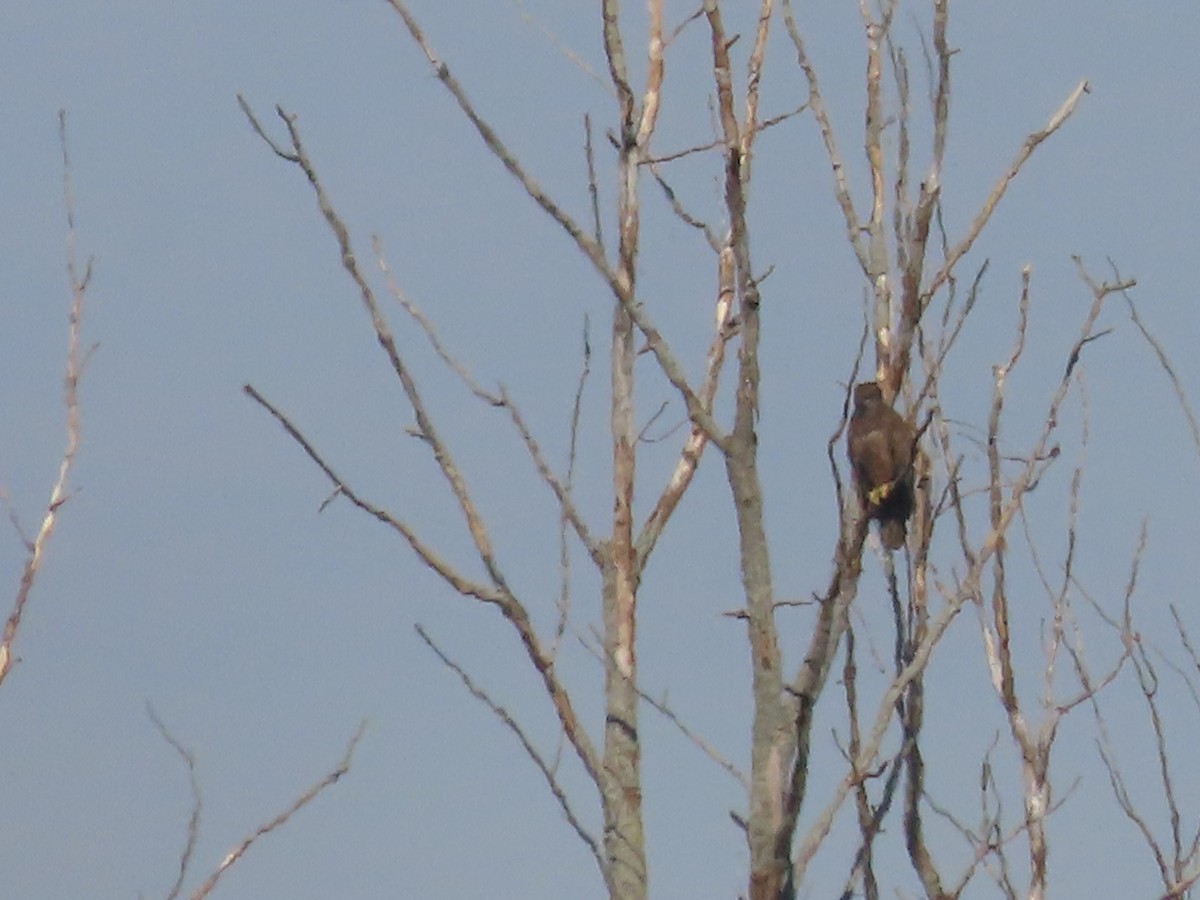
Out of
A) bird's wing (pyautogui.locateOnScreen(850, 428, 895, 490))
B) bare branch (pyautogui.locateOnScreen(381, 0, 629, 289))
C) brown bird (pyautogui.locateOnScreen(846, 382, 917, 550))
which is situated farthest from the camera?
bird's wing (pyautogui.locateOnScreen(850, 428, 895, 490))

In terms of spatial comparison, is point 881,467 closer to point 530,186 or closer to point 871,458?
point 871,458

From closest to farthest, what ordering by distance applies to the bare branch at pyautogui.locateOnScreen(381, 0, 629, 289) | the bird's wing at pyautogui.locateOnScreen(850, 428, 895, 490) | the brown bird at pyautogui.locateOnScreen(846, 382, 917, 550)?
the bare branch at pyautogui.locateOnScreen(381, 0, 629, 289)
the brown bird at pyautogui.locateOnScreen(846, 382, 917, 550)
the bird's wing at pyautogui.locateOnScreen(850, 428, 895, 490)

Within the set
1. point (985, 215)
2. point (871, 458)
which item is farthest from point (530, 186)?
point (871, 458)

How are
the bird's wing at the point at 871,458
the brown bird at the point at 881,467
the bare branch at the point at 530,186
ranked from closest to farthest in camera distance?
the bare branch at the point at 530,186, the brown bird at the point at 881,467, the bird's wing at the point at 871,458

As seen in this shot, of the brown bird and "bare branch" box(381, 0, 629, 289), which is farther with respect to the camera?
the brown bird

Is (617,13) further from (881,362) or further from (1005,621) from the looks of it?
(1005,621)

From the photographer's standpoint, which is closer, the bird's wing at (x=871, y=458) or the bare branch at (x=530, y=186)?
the bare branch at (x=530, y=186)

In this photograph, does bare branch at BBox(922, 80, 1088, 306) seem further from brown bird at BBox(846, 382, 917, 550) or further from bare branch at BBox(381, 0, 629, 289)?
brown bird at BBox(846, 382, 917, 550)

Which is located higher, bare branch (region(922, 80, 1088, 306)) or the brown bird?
the brown bird

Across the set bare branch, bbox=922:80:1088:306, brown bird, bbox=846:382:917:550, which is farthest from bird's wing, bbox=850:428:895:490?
bare branch, bbox=922:80:1088:306

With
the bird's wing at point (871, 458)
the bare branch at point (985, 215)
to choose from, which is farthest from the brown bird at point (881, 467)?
the bare branch at point (985, 215)

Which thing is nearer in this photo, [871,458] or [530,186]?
[530,186]

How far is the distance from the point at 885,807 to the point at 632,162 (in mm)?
1611

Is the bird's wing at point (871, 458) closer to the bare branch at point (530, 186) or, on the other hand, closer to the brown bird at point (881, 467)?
the brown bird at point (881, 467)
